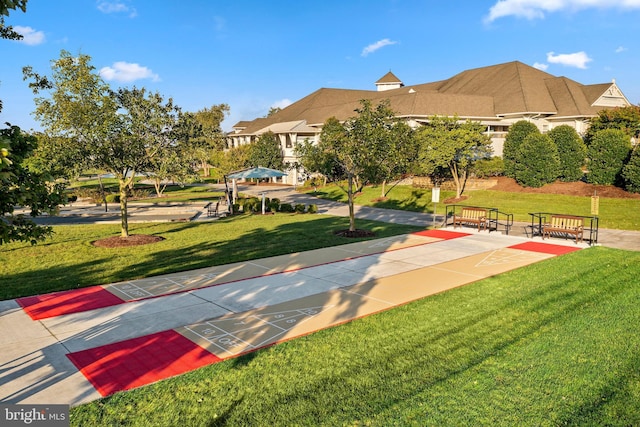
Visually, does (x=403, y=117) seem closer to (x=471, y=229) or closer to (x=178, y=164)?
(x=471, y=229)

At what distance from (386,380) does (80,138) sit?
15996 mm

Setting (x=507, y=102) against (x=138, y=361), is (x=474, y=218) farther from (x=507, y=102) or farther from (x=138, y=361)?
(x=507, y=102)

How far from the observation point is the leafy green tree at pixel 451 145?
33656 mm

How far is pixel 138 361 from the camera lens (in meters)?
7.64

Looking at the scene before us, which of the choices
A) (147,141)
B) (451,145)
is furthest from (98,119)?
(451,145)

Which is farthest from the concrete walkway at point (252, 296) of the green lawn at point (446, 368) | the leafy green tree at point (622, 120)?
the leafy green tree at point (622, 120)

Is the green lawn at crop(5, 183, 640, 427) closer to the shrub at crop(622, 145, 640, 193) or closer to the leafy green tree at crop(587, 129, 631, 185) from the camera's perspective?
the shrub at crop(622, 145, 640, 193)

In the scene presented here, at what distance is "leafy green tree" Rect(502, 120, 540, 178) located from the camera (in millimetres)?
36000

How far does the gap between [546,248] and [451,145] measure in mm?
17467

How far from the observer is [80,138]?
17719mm

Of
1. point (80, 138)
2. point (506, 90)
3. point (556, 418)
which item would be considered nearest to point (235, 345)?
point (556, 418)

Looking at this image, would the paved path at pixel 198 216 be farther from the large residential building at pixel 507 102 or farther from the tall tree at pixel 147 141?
the large residential building at pixel 507 102

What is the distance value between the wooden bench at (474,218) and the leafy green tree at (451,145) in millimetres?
11187

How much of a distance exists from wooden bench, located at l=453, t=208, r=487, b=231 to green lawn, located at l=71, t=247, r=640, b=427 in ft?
38.3
